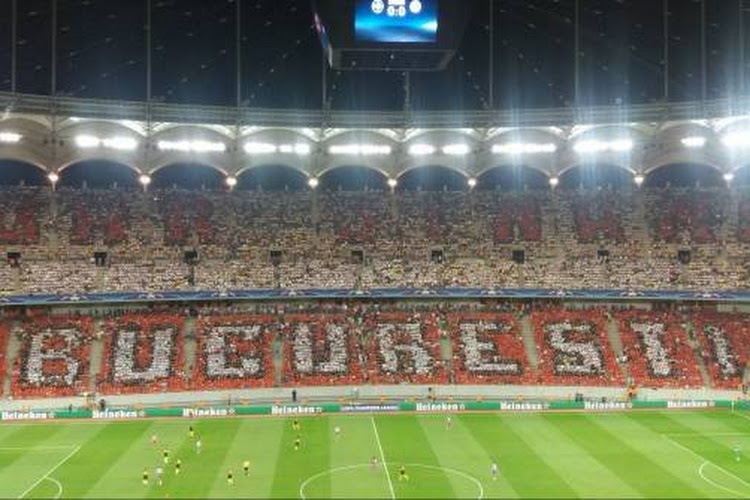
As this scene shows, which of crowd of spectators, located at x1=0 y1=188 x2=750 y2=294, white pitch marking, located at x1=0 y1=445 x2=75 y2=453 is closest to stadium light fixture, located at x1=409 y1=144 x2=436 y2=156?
crowd of spectators, located at x1=0 y1=188 x2=750 y2=294

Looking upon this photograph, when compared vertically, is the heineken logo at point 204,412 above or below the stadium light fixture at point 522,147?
below

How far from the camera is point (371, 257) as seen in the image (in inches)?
2869

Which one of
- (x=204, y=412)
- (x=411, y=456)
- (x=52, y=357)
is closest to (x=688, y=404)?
(x=411, y=456)

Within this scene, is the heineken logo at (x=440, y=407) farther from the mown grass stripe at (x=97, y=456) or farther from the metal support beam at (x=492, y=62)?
the metal support beam at (x=492, y=62)

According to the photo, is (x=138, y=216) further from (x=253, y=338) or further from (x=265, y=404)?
(x=265, y=404)

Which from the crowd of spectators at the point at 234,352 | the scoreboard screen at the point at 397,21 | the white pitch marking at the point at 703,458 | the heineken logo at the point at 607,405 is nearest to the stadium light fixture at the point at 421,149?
the crowd of spectators at the point at 234,352

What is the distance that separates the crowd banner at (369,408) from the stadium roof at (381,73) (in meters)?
21.7

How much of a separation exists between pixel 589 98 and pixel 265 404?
32.8 meters

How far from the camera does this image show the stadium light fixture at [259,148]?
2527 inches

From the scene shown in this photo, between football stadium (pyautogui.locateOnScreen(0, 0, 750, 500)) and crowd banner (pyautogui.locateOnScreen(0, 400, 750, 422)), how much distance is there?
0.17 metres

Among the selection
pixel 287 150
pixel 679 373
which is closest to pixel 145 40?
pixel 287 150

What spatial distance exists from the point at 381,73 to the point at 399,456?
2615 centimetres

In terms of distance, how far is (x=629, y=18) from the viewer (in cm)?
4947

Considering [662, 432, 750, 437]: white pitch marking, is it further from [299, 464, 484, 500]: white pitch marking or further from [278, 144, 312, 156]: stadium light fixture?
[278, 144, 312, 156]: stadium light fixture
